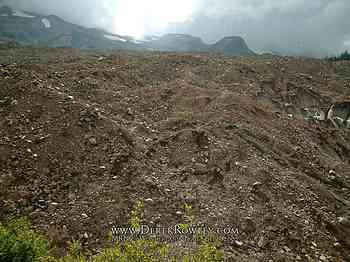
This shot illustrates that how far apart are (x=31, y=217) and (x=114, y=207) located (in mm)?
2166

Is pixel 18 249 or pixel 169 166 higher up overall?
pixel 18 249

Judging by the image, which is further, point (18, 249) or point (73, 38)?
point (73, 38)

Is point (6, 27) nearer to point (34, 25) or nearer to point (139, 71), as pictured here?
point (34, 25)

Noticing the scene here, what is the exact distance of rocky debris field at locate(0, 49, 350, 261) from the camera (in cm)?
873

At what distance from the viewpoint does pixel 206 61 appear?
1120 inches

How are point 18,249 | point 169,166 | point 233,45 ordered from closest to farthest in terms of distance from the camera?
point 18,249
point 169,166
point 233,45

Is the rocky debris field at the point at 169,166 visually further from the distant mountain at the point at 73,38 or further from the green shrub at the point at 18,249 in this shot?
the distant mountain at the point at 73,38

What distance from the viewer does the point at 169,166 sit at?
440 inches

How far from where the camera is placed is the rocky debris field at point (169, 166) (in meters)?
8.73

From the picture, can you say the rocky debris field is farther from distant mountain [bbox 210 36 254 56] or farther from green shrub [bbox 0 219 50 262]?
distant mountain [bbox 210 36 254 56]

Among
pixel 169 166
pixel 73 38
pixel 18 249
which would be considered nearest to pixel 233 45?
pixel 73 38

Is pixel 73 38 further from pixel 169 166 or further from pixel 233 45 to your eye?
pixel 169 166

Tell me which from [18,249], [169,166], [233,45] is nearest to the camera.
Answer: [18,249]

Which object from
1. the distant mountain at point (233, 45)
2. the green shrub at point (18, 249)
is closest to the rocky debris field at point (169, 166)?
the green shrub at point (18, 249)
